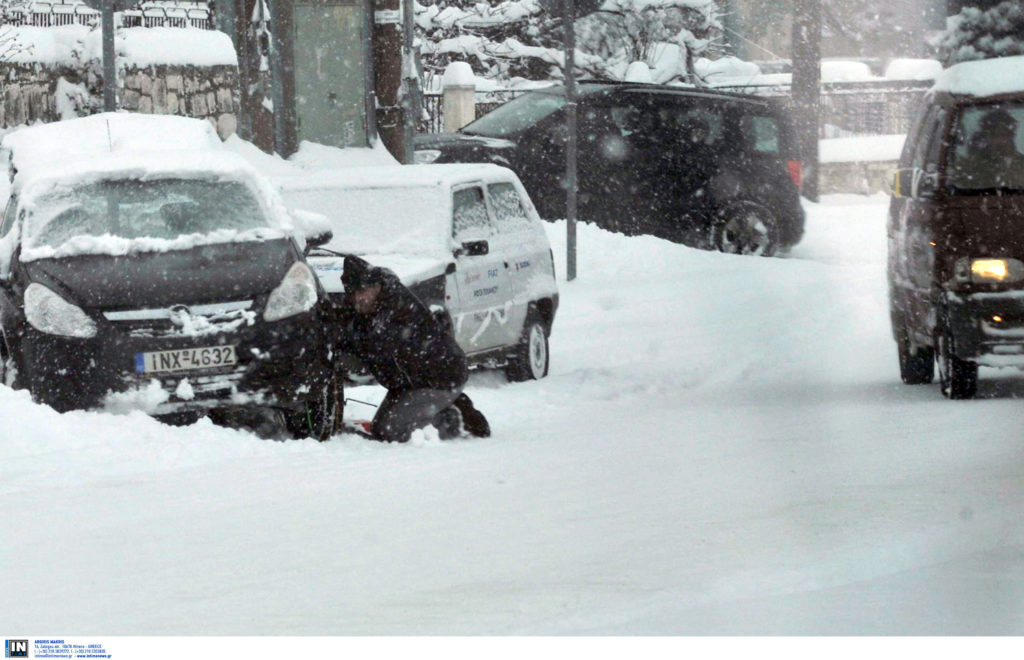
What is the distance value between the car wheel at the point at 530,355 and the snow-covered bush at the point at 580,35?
65.5 feet

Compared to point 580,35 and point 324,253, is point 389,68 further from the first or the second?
point 324,253

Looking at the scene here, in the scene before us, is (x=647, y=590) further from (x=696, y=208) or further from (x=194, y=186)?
(x=696, y=208)

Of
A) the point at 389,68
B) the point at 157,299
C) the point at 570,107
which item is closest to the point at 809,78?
the point at 389,68

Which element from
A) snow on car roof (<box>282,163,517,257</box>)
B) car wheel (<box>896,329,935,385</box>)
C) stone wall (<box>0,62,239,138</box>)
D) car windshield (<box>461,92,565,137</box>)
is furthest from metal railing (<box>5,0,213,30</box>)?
car wheel (<box>896,329,935,385</box>)

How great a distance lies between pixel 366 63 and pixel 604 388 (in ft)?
→ 40.7

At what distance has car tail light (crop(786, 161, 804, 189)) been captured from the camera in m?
20.6

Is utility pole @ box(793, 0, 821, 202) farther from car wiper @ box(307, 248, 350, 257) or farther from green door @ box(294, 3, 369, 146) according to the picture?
car wiper @ box(307, 248, 350, 257)

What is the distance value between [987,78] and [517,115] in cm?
1018

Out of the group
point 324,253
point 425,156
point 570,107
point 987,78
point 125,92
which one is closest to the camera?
point 987,78

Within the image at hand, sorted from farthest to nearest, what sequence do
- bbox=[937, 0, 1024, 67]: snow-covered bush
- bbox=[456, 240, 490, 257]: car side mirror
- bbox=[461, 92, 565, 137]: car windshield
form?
1. bbox=[461, 92, 565, 137]: car windshield
2. bbox=[937, 0, 1024, 67]: snow-covered bush
3. bbox=[456, 240, 490, 257]: car side mirror

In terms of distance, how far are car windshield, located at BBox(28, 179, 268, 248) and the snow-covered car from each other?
4.50 ft

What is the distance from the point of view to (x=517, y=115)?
20.8 m

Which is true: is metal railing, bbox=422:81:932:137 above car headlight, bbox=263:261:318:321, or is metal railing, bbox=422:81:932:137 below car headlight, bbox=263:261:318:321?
below

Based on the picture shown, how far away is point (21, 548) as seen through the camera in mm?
6809
